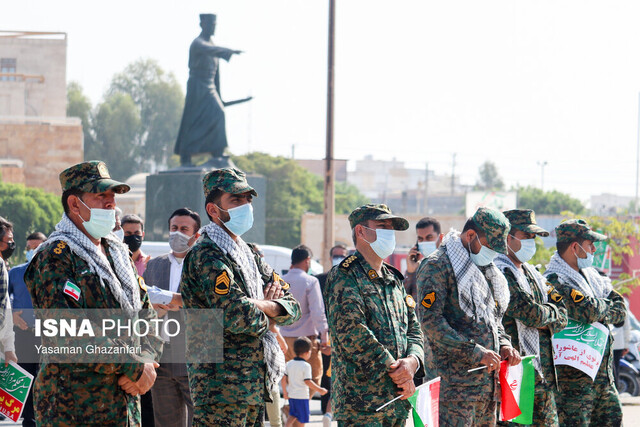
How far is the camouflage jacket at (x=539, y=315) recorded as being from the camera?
21.7 feet

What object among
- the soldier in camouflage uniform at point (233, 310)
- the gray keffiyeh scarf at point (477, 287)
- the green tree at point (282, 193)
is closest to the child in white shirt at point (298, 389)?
the gray keffiyeh scarf at point (477, 287)

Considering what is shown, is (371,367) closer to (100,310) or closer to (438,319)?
(438,319)

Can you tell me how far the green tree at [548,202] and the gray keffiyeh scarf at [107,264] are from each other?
313 ft

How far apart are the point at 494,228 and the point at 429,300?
2.22ft

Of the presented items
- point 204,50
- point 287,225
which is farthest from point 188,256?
point 287,225

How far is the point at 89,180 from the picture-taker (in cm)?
476

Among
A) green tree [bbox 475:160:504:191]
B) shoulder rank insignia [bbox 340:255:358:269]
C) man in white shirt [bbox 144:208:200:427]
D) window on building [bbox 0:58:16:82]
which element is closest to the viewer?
shoulder rank insignia [bbox 340:255:358:269]

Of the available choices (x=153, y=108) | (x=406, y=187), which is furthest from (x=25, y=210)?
(x=406, y=187)

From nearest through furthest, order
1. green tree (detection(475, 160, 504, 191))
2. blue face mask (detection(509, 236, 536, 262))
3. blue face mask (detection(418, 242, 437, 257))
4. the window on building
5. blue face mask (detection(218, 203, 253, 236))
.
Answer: blue face mask (detection(218, 203, 253, 236))
blue face mask (detection(509, 236, 536, 262))
blue face mask (detection(418, 242, 437, 257))
the window on building
green tree (detection(475, 160, 504, 191))

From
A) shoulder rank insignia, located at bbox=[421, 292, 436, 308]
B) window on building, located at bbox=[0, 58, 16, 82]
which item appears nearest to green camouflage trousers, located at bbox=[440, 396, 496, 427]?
shoulder rank insignia, located at bbox=[421, 292, 436, 308]

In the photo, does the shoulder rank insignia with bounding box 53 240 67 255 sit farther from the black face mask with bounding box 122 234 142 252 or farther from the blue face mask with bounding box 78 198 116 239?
the black face mask with bounding box 122 234 142 252

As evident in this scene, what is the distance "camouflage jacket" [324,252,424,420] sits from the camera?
17.3 ft

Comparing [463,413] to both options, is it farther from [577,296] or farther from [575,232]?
[575,232]

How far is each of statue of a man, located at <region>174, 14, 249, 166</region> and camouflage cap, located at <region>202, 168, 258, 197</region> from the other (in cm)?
1390
